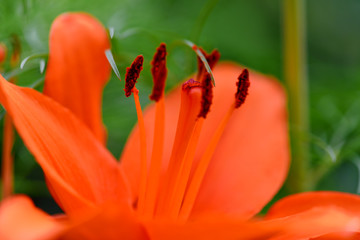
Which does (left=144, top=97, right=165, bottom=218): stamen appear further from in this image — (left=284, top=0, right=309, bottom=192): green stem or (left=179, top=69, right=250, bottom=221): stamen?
(left=284, top=0, right=309, bottom=192): green stem

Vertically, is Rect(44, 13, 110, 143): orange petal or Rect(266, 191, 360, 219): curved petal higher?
Rect(44, 13, 110, 143): orange petal

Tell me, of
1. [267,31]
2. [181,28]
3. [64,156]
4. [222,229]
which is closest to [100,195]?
[64,156]

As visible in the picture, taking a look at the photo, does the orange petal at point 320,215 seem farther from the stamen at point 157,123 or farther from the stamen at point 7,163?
the stamen at point 7,163

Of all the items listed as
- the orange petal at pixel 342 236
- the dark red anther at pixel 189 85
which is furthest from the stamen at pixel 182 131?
the orange petal at pixel 342 236

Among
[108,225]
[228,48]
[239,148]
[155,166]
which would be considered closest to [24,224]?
[108,225]

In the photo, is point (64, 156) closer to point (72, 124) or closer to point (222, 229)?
point (72, 124)

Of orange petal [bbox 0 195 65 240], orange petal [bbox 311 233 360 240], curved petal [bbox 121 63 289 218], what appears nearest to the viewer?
orange petal [bbox 0 195 65 240]

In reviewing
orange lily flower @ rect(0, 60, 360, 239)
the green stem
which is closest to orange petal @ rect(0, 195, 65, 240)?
orange lily flower @ rect(0, 60, 360, 239)
